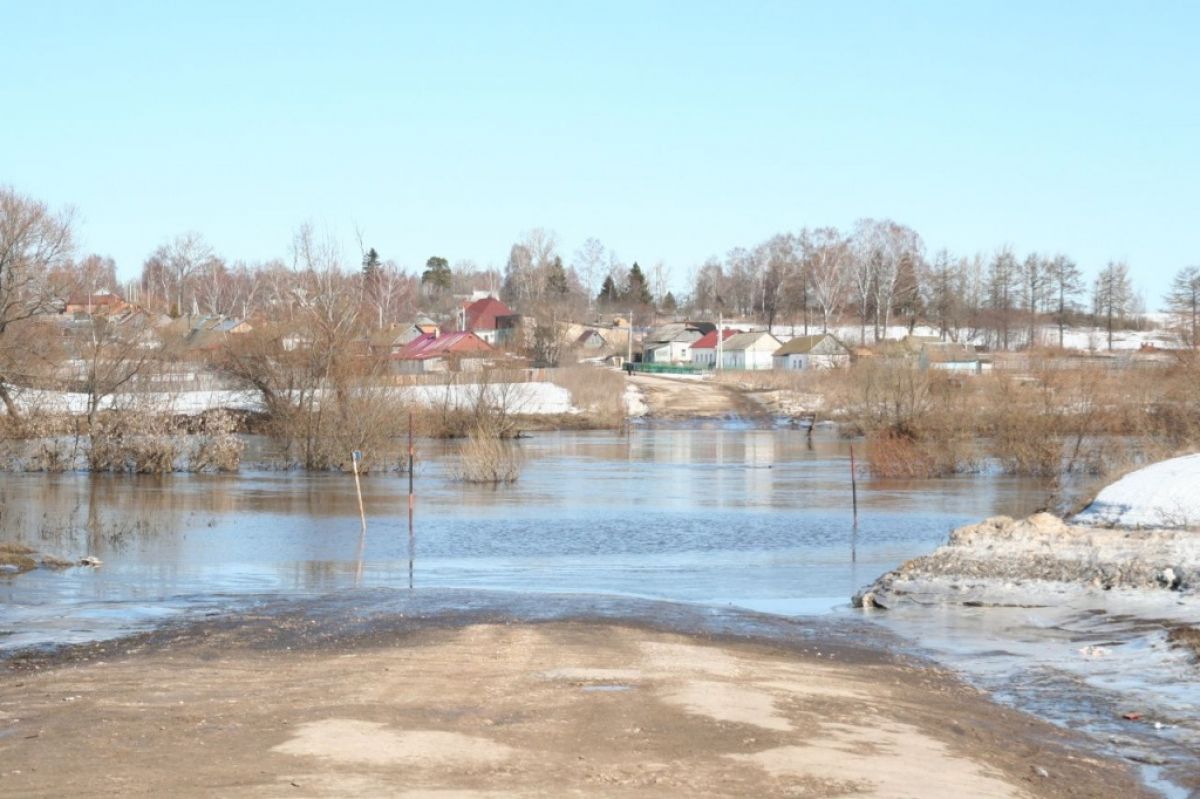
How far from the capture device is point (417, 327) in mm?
146750

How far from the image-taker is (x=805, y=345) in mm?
128625

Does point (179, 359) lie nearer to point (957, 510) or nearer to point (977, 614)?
point (957, 510)

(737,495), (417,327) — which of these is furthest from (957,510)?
(417,327)

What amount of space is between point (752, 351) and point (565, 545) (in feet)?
350

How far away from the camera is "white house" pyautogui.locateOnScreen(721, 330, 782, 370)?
135m

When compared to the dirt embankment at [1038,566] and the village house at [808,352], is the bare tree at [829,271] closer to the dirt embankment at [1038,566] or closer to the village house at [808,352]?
the village house at [808,352]

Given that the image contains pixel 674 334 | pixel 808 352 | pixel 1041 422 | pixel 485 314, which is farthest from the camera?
pixel 485 314

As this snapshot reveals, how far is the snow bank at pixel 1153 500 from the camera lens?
21484mm

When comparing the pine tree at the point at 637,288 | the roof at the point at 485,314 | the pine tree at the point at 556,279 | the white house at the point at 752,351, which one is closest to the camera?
the white house at the point at 752,351

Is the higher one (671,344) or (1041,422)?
(671,344)

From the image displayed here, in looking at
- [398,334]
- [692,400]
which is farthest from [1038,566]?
[398,334]

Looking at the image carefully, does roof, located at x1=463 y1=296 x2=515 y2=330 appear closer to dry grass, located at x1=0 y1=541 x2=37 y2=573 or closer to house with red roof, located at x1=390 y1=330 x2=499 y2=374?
house with red roof, located at x1=390 y1=330 x2=499 y2=374

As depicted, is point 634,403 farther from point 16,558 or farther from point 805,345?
point 16,558

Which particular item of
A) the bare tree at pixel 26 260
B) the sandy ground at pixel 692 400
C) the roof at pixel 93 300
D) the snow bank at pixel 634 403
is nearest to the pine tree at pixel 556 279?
the roof at pixel 93 300
